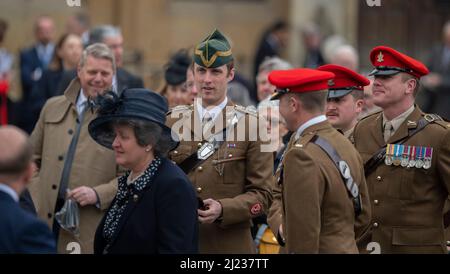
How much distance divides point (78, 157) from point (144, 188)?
2053 millimetres

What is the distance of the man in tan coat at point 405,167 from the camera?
25.1ft

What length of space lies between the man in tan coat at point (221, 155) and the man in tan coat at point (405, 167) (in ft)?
2.43

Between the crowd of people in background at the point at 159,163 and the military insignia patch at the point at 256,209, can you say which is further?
the military insignia patch at the point at 256,209

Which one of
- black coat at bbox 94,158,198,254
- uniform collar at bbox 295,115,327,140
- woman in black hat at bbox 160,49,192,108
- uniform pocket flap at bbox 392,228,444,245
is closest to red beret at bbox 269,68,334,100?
uniform collar at bbox 295,115,327,140

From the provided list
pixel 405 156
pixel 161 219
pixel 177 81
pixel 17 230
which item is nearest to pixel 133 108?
pixel 161 219

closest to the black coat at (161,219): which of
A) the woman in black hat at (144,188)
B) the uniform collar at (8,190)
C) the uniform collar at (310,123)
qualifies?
the woman in black hat at (144,188)

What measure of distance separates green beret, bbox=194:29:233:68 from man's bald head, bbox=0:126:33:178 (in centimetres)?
249

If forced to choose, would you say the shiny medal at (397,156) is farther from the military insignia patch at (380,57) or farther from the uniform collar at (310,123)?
the uniform collar at (310,123)

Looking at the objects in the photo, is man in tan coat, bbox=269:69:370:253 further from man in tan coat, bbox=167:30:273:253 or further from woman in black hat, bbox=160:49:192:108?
woman in black hat, bbox=160:49:192:108

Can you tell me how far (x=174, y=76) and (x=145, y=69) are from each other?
8.69m

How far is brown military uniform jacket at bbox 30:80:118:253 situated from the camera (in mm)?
8414

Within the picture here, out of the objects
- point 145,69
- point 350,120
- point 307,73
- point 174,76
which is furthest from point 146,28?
point 307,73

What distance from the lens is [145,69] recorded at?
61.3 ft

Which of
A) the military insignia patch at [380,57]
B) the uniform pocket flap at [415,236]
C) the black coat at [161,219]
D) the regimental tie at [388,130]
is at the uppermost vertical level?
the military insignia patch at [380,57]
